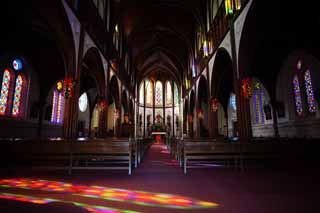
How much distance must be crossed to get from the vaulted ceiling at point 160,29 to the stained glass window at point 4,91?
9.72 m

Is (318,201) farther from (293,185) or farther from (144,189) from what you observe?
(144,189)

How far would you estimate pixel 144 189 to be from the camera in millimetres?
3156

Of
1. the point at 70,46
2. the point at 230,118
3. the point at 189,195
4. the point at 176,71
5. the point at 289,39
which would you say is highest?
the point at 176,71

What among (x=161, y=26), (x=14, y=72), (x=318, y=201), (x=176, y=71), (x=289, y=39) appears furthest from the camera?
(x=176, y=71)

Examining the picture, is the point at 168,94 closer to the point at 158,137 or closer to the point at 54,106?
the point at 158,137

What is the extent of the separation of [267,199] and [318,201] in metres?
0.72

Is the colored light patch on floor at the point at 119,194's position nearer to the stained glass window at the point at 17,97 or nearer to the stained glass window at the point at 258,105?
the stained glass window at the point at 17,97

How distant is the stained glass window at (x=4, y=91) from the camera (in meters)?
9.82

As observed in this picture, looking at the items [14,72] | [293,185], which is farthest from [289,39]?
[14,72]

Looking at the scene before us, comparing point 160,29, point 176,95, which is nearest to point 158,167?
point 160,29

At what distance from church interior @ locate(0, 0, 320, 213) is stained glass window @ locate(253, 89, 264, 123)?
0.44 ft

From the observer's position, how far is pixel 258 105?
15.2 metres

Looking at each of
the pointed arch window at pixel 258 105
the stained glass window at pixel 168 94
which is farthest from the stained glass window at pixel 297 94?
the stained glass window at pixel 168 94

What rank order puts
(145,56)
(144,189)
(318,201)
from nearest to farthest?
(318,201)
(144,189)
(145,56)
